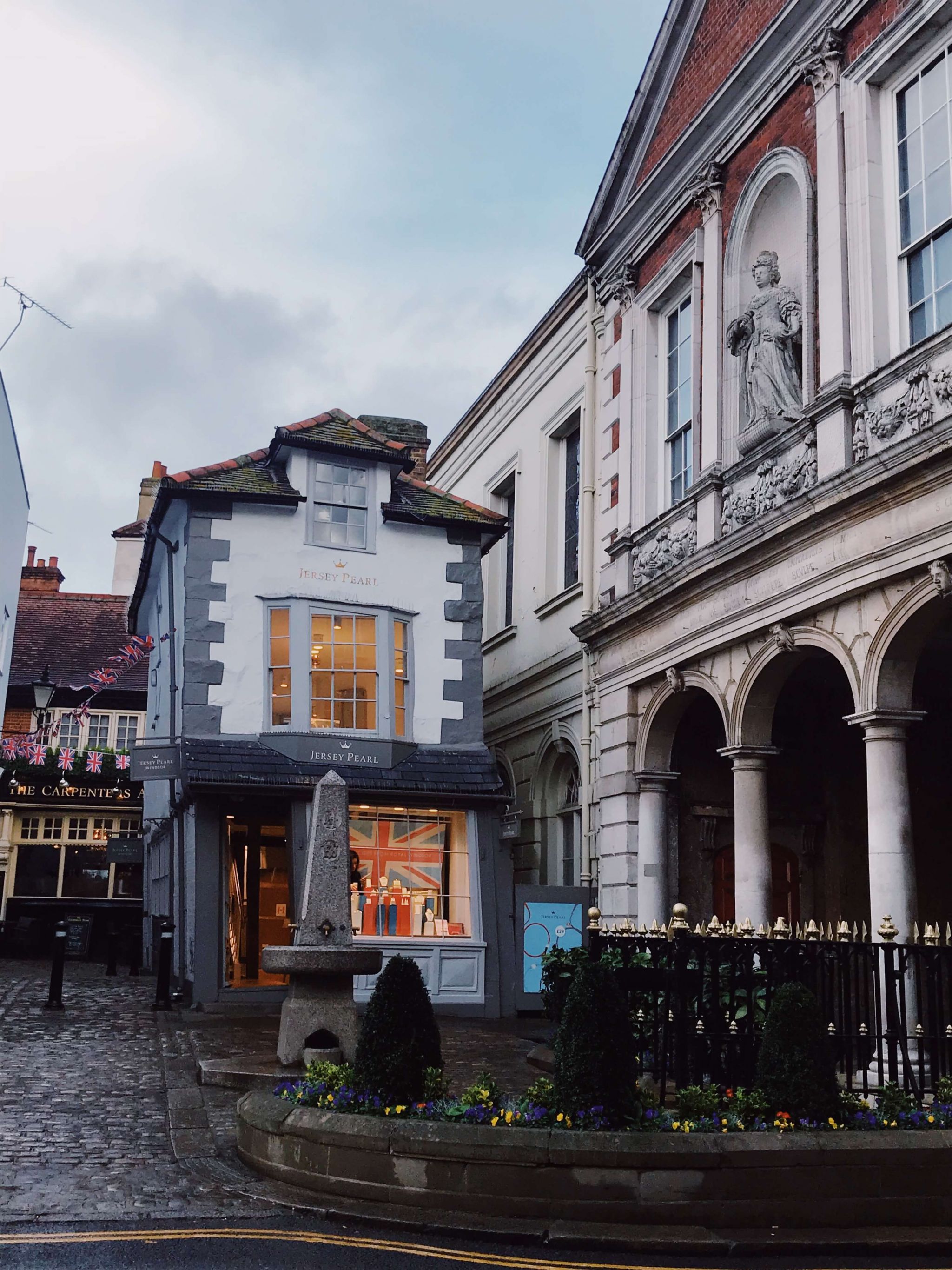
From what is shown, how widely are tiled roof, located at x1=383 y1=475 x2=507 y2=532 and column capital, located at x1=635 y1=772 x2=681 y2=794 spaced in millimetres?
5058

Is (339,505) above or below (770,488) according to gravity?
above

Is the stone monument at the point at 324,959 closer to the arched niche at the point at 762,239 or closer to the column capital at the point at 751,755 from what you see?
the column capital at the point at 751,755

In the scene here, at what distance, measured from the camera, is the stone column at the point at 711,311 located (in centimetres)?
1501

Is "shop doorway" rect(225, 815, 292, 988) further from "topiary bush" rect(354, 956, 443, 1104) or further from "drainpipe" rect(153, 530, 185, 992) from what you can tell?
"topiary bush" rect(354, 956, 443, 1104)

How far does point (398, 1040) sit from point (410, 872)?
33.9 ft

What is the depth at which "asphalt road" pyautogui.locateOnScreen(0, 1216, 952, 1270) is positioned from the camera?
19.0ft

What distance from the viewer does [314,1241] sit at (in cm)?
624

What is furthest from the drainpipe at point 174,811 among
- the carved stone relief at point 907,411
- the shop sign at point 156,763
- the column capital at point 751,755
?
the carved stone relief at point 907,411

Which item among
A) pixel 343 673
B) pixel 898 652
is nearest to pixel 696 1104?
pixel 898 652

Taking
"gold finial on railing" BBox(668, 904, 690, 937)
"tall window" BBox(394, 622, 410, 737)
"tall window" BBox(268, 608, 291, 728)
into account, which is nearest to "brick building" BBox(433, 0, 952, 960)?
"tall window" BBox(394, 622, 410, 737)

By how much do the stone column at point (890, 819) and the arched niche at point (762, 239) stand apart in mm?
3994

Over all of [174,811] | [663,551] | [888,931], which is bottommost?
[888,931]

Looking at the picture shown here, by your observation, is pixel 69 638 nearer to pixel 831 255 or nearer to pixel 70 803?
pixel 70 803

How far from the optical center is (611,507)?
17.8 metres
